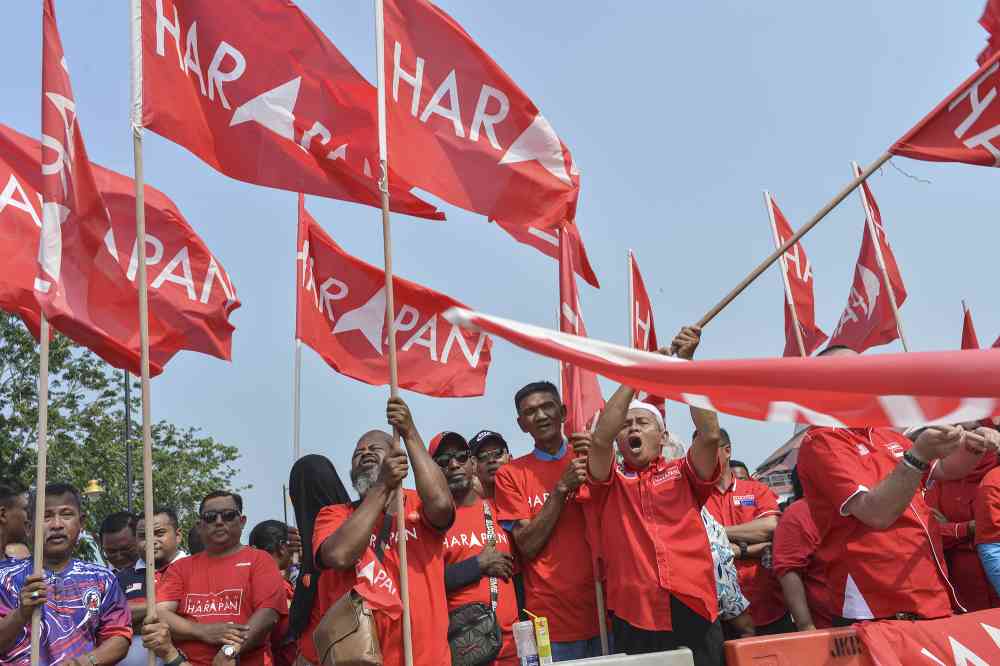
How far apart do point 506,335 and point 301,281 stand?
20.8 ft

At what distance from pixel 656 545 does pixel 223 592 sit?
8.34 feet

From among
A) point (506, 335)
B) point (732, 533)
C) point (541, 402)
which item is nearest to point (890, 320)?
point (732, 533)

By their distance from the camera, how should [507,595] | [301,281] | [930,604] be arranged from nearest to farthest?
[930,604] < [507,595] < [301,281]

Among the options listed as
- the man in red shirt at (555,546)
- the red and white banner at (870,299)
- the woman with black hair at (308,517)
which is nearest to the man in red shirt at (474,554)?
the man in red shirt at (555,546)

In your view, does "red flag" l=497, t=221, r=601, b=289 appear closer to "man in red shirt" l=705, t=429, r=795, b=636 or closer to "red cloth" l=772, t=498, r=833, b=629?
"man in red shirt" l=705, t=429, r=795, b=636

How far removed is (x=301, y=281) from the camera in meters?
8.06

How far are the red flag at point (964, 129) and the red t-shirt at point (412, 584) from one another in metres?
3.26

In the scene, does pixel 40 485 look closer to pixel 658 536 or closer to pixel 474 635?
pixel 474 635

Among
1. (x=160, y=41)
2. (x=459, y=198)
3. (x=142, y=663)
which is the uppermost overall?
(x=160, y=41)

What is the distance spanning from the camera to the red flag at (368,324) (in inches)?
314

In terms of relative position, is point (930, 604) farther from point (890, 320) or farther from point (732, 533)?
point (890, 320)

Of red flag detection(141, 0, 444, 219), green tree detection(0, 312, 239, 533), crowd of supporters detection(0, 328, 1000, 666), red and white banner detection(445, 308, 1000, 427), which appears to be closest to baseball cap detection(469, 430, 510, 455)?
crowd of supporters detection(0, 328, 1000, 666)

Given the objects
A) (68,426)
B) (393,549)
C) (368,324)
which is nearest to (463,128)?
(368,324)

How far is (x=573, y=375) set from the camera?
6219mm
